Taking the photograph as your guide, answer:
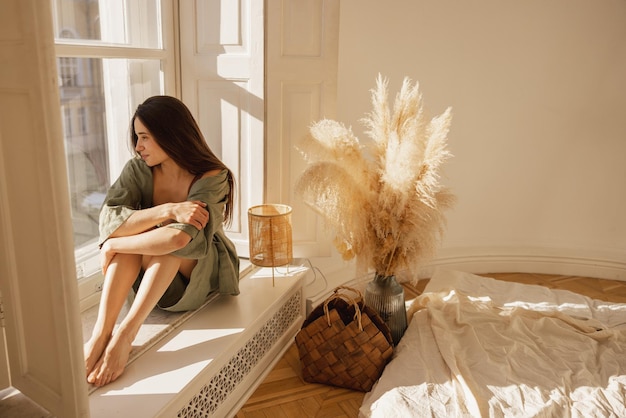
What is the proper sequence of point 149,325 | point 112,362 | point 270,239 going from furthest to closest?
point 270,239 < point 149,325 < point 112,362

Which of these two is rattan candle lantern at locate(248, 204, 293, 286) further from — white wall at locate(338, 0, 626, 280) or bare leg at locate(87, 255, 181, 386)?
white wall at locate(338, 0, 626, 280)

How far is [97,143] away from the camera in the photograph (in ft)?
8.20

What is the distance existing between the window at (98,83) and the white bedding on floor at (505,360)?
138 centimetres

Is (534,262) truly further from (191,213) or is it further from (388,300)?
(191,213)

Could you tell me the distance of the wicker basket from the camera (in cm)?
239

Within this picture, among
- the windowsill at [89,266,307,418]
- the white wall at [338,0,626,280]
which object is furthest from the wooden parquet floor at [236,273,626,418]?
the white wall at [338,0,626,280]

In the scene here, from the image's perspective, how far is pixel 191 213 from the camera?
2.17 m

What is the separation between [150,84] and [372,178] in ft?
3.70

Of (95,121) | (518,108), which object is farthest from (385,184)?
(518,108)

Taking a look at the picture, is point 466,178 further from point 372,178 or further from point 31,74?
point 31,74

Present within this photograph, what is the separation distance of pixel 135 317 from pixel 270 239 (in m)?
0.75

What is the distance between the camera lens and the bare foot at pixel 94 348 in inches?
76.2

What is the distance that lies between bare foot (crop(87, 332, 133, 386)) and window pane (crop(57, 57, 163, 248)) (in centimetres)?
66

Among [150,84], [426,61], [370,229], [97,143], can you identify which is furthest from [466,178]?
[97,143]
